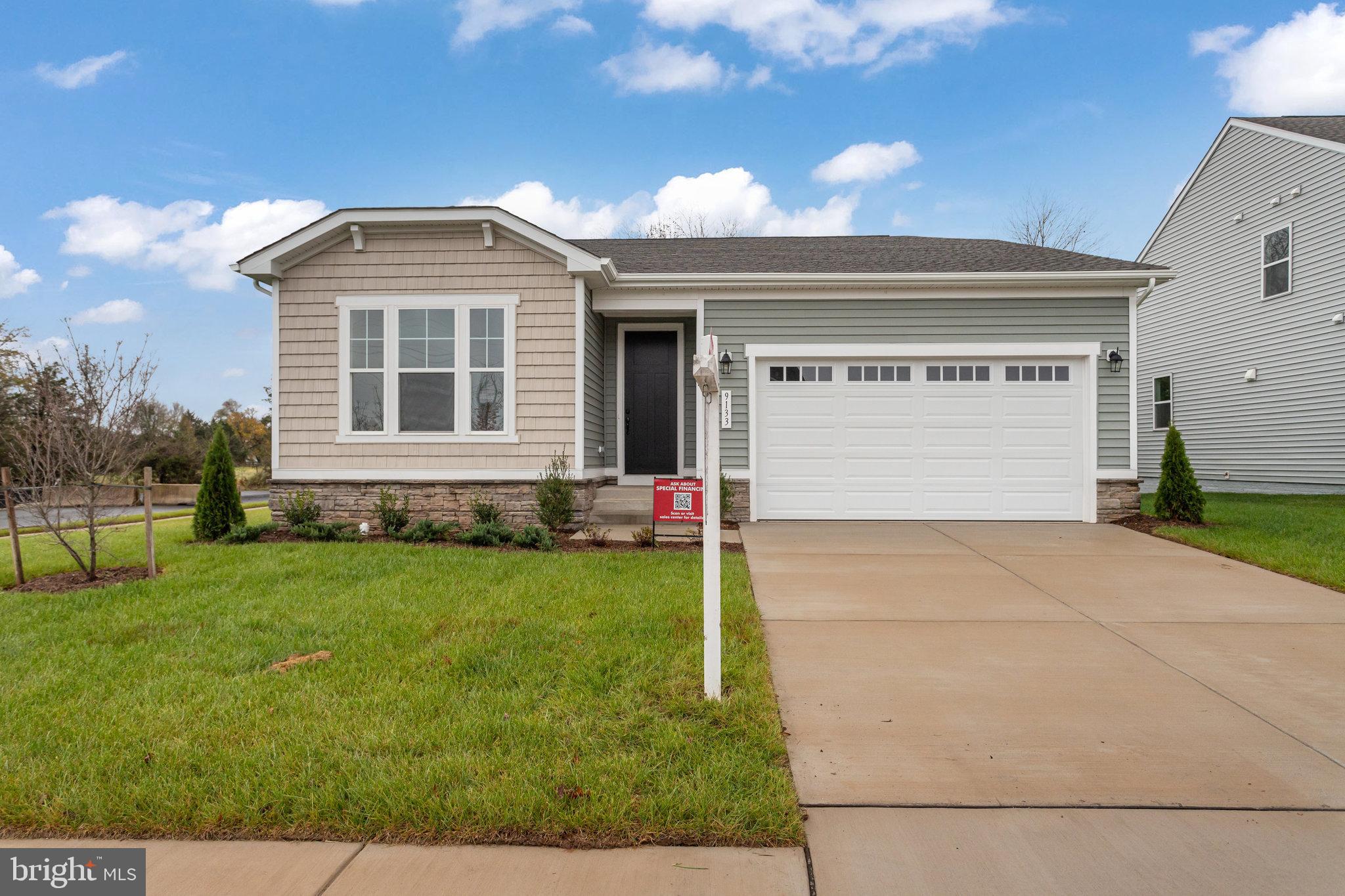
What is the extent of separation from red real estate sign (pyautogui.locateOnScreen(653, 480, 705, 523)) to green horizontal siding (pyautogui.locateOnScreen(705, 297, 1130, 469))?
6.39 feet

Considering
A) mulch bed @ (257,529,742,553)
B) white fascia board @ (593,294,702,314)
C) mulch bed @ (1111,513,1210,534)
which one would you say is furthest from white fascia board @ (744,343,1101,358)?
mulch bed @ (257,529,742,553)

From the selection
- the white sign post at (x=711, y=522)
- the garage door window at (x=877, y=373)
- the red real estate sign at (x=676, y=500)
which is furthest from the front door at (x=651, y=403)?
the white sign post at (x=711, y=522)

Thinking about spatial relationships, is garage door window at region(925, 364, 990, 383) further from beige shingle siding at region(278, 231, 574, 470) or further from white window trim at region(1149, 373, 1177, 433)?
white window trim at region(1149, 373, 1177, 433)

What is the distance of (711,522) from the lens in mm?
3094

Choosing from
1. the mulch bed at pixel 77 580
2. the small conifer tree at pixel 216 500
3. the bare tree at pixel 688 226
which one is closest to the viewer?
the mulch bed at pixel 77 580

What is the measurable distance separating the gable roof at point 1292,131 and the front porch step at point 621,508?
1334 cm

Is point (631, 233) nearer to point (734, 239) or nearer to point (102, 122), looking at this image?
point (734, 239)

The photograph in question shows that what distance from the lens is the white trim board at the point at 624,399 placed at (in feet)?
35.0

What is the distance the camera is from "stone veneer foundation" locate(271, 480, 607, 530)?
28.5 ft

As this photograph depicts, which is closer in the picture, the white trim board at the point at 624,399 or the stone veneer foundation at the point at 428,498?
the stone veneer foundation at the point at 428,498

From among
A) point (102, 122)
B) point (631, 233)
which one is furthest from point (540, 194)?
point (102, 122)

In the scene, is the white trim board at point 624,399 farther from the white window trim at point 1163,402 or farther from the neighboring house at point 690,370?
the white window trim at point 1163,402

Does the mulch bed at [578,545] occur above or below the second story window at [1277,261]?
below

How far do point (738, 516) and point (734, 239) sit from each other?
228 inches
